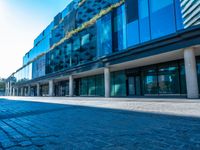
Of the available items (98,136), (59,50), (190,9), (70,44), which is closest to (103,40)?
(70,44)

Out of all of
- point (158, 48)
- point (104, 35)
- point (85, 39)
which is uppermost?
point (85, 39)

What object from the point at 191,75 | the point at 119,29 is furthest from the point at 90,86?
the point at 191,75

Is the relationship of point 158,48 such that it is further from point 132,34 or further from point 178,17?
point 132,34

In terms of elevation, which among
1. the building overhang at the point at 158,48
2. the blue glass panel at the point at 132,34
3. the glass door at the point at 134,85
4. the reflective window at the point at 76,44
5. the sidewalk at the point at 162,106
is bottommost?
the sidewalk at the point at 162,106

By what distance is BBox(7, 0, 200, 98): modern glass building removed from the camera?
14016mm

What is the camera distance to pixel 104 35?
24672 millimetres

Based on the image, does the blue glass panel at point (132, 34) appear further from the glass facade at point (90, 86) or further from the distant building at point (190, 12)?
the glass facade at point (90, 86)

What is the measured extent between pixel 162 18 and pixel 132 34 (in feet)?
12.6

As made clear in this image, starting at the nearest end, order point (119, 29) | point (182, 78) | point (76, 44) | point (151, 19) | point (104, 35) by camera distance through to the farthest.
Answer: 1. point (182, 78)
2. point (151, 19)
3. point (119, 29)
4. point (104, 35)
5. point (76, 44)

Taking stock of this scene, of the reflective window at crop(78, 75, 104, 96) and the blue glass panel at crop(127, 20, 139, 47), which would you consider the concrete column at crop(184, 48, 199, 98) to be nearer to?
the blue glass panel at crop(127, 20, 139, 47)

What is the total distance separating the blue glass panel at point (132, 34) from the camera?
19.3 metres

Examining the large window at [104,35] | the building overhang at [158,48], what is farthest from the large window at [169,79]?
the large window at [104,35]

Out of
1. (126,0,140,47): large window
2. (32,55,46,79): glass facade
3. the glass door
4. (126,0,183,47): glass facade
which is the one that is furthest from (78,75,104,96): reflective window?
(32,55,46,79): glass facade

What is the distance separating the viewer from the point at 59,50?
36906 mm
